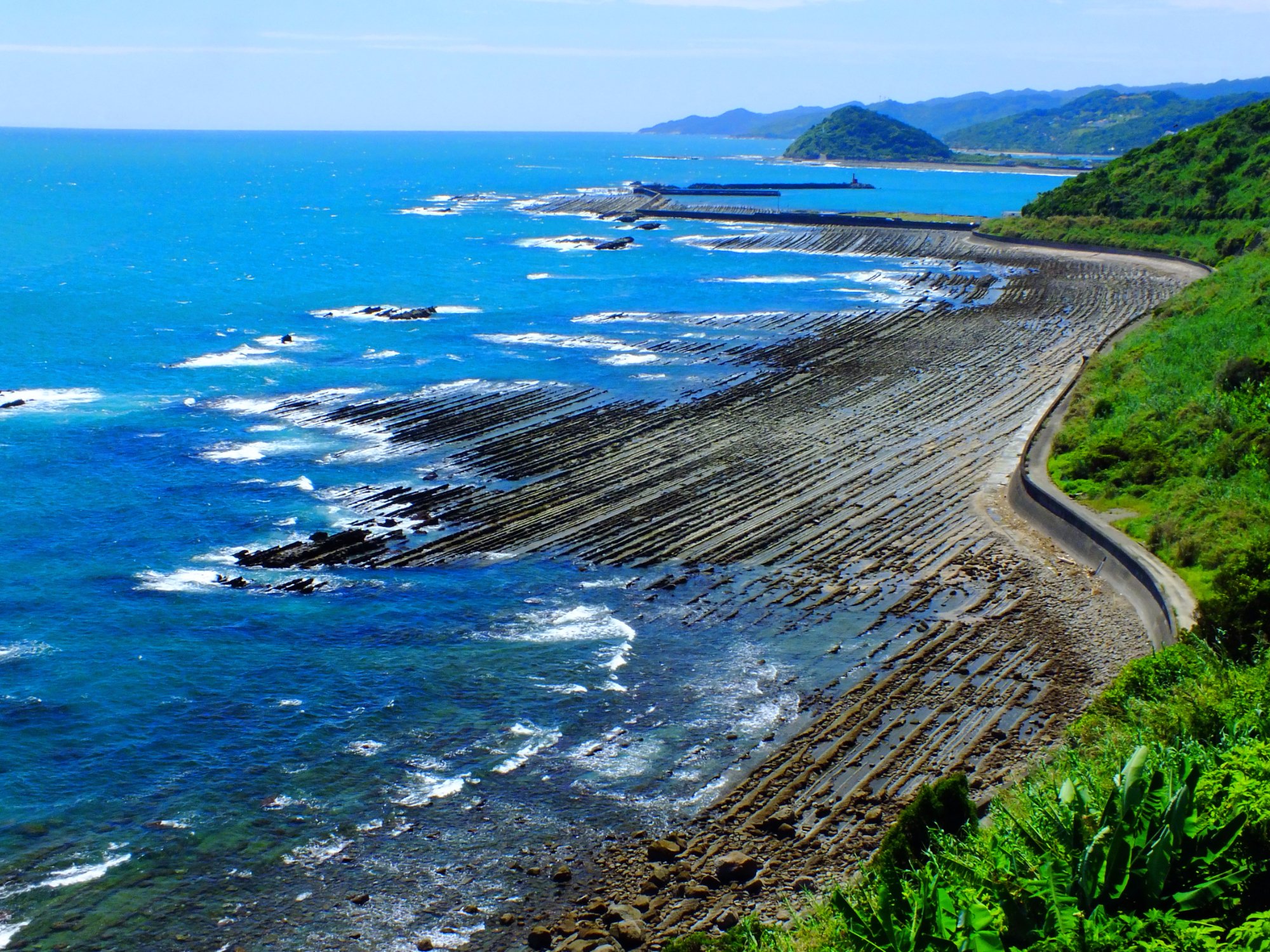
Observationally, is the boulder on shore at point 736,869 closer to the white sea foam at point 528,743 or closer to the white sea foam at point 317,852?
the white sea foam at point 528,743

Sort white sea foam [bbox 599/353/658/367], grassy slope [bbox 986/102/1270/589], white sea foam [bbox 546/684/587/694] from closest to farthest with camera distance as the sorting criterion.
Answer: white sea foam [bbox 546/684/587/694] < grassy slope [bbox 986/102/1270/589] < white sea foam [bbox 599/353/658/367]

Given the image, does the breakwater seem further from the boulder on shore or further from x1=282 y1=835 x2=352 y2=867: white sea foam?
x1=282 y1=835 x2=352 y2=867: white sea foam

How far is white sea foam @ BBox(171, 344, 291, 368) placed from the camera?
5588cm

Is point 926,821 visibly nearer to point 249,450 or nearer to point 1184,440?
point 1184,440

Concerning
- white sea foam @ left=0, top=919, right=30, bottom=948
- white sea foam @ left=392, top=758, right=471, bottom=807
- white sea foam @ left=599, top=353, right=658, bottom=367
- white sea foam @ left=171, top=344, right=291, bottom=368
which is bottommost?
white sea foam @ left=0, top=919, right=30, bottom=948

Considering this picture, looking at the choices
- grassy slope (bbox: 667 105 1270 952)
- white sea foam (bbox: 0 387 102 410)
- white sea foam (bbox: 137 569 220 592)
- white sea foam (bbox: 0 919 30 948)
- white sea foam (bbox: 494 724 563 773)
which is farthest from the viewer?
white sea foam (bbox: 0 387 102 410)

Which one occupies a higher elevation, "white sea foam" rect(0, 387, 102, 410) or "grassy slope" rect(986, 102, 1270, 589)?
"grassy slope" rect(986, 102, 1270, 589)

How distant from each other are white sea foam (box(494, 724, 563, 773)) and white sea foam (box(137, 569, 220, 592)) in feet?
37.7

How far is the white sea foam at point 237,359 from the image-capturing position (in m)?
55.9

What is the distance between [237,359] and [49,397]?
10083mm

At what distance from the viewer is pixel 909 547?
30406 millimetres

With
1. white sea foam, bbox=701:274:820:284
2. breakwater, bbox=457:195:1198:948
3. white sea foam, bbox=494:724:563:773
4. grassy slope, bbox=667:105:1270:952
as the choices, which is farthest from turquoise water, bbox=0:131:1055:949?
white sea foam, bbox=701:274:820:284

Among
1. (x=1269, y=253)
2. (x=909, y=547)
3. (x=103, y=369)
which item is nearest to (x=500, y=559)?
(x=909, y=547)

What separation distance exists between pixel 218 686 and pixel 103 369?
37.3 meters
